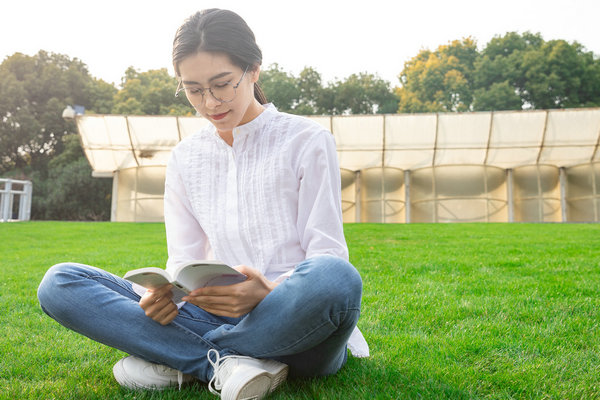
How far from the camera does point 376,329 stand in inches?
136

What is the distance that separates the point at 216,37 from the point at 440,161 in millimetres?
18884

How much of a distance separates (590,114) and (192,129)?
1423 cm

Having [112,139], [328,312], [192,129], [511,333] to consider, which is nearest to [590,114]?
[192,129]

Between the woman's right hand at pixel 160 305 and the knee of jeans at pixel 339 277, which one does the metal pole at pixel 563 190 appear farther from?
the woman's right hand at pixel 160 305

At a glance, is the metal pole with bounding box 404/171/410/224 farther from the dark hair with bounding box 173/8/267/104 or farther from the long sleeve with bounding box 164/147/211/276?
the dark hair with bounding box 173/8/267/104

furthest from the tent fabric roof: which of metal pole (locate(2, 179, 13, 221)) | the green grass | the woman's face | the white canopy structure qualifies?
the woman's face

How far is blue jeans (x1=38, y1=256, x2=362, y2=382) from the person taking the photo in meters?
1.94

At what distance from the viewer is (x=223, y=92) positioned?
2.44m

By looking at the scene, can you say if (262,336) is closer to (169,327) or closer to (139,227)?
(169,327)

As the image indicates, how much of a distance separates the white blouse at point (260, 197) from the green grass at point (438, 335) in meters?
0.39

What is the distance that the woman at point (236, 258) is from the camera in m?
1.98

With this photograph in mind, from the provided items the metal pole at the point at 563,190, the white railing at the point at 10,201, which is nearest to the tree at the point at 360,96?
the metal pole at the point at 563,190

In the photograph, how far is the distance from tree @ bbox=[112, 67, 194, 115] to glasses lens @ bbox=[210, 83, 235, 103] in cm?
2944

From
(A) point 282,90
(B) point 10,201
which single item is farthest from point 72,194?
(A) point 282,90
